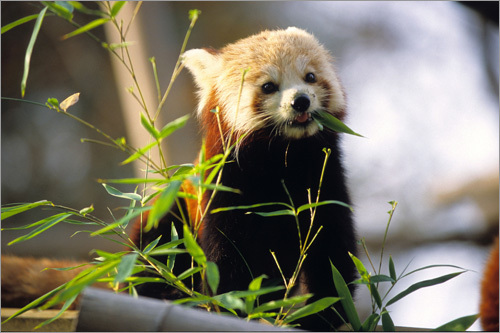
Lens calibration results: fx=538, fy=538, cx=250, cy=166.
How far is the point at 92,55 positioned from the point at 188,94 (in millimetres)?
2883

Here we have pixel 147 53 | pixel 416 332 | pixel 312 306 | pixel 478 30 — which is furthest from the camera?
pixel 478 30

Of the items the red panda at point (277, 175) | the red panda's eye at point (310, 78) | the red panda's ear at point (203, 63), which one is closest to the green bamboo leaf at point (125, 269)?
the red panda at point (277, 175)

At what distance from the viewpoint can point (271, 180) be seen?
76.4 inches

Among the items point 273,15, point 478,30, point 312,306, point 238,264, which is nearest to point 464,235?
point 478,30

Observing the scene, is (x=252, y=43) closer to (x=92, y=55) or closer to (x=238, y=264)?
(x=238, y=264)

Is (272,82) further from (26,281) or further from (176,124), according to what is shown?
(26,281)

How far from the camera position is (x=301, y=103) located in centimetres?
179

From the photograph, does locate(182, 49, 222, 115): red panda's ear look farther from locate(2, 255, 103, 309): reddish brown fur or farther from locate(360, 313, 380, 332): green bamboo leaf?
locate(360, 313, 380, 332): green bamboo leaf

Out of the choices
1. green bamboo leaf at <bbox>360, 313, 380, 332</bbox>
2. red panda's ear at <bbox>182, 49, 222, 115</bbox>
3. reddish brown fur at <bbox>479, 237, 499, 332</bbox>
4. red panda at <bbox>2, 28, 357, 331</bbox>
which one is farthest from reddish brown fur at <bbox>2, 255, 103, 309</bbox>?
reddish brown fur at <bbox>479, 237, 499, 332</bbox>

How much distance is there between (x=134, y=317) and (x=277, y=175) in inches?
43.8

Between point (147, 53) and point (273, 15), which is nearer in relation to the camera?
point (147, 53)

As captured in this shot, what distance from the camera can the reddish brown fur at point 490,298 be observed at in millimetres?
2236

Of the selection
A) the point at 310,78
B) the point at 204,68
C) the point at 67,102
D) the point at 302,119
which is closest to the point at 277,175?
the point at 302,119

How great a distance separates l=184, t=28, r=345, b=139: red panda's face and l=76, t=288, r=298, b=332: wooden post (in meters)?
0.97
